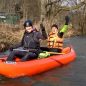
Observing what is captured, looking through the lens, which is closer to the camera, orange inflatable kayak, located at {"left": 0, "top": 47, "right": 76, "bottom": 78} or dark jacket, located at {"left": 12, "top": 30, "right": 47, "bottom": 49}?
orange inflatable kayak, located at {"left": 0, "top": 47, "right": 76, "bottom": 78}

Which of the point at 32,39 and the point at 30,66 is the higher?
the point at 32,39

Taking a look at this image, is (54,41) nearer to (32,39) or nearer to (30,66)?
(32,39)

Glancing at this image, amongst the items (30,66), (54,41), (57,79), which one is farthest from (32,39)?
(54,41)

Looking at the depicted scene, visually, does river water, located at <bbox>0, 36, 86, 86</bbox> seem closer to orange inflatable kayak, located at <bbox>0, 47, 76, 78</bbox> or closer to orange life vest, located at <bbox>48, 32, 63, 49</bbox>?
orange inflatable kayak, located at <bbox>0, 47, 76, 78</bbox>

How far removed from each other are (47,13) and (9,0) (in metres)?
11.0

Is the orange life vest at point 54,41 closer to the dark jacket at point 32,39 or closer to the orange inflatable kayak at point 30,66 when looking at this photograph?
the orange inflatable kayak at point 30,66

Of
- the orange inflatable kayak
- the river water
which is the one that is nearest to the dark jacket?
the orange inflatable kayak

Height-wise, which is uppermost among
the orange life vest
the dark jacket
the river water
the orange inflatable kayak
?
the dark jacket

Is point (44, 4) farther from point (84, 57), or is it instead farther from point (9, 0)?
point (84, 57)

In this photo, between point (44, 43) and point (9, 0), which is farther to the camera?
point (9, 0)

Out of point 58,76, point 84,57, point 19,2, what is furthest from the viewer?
point 19,2

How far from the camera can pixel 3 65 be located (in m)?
10.1

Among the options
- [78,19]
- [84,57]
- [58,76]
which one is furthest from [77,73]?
[78,19]

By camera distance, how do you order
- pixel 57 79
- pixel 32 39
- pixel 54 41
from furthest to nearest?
1. pixel 54 41
2. pixel 32 39
3. pixel 57 79
